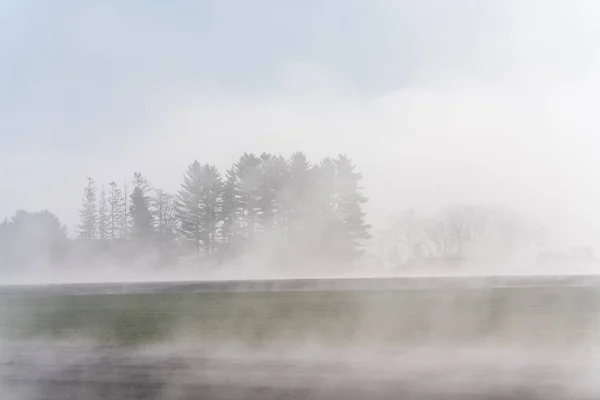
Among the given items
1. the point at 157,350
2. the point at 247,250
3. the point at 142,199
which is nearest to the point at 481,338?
the point at 157,350

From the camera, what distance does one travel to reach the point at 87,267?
130 feet

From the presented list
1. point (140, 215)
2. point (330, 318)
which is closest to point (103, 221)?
point (140, 215)

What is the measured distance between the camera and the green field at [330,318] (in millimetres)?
14750

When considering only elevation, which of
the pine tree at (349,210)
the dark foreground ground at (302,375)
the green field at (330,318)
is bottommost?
the dark foreground ground at (302,375)

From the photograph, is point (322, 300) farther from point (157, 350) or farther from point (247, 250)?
point (247, 250)

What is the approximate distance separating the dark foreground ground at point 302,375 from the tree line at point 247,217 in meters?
24.2

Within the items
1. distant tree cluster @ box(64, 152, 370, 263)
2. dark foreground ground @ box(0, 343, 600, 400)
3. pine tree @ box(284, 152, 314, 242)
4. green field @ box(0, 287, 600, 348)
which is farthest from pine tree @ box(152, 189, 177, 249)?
dark foreground ground @ box(0, 343, 600, 400)

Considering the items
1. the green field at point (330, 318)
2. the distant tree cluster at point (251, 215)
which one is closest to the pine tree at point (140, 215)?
the distant tree cluster at point (251, 215)

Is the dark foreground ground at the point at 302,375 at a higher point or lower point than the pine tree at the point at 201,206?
lower

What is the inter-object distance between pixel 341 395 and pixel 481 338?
18.8ft

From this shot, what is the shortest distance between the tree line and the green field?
14.5m

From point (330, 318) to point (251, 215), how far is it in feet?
71.6

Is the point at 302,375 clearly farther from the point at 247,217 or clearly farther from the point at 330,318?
the point at 247,217

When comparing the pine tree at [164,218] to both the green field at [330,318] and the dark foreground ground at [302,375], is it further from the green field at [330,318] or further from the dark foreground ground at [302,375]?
the dark foreground ground at [302,375]
